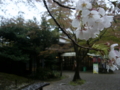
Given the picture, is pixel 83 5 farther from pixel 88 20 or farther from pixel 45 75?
pixel 45 75

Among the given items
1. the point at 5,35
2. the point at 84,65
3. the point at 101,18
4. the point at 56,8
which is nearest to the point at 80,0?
the point at 101,18

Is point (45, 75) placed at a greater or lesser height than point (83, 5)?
lesser

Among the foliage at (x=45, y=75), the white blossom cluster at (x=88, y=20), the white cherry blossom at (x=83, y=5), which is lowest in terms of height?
the foliage at (x=45, y=75)

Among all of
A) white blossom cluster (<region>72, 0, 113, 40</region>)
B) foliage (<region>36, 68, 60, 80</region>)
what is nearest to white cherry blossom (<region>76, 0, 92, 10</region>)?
white blossom cluster (<region>72, 0, 113, 40</region>)

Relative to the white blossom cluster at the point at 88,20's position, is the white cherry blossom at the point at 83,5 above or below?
above

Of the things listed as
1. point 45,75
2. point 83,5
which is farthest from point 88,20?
point 45,75

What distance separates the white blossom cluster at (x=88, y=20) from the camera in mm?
676

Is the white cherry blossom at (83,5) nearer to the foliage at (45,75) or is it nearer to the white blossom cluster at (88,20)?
the white blossom cluster at (88,20)

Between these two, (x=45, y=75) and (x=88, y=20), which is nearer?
(x=88, y=20)

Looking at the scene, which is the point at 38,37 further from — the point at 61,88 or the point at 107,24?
the point at 107,24

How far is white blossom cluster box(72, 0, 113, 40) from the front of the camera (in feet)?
2.22

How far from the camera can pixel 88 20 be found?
0.69 m

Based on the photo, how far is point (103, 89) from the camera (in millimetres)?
6531

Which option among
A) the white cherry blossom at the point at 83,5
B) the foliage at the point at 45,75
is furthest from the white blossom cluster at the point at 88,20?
the foliage at the point at 45,75
